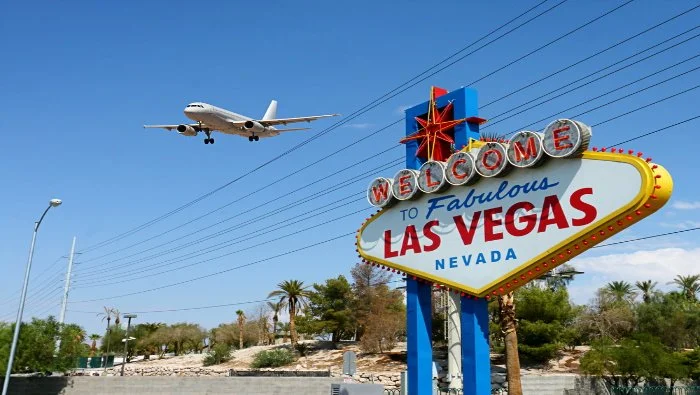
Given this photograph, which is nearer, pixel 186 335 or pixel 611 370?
pixel 611 370

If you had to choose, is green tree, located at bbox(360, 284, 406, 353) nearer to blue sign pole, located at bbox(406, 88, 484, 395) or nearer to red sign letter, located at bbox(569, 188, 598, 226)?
blue sign pole, located at bbox(406, 88, 484, 395)

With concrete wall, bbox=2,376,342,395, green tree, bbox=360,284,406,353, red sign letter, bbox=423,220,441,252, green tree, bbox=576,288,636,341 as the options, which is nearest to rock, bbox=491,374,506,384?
concrete wall, bbox=2,376,342,395

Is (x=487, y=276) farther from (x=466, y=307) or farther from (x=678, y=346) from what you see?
(x=678, y=346)

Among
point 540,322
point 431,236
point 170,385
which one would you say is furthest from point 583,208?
point 540,322

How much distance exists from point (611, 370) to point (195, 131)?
108 ft

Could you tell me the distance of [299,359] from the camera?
212ft

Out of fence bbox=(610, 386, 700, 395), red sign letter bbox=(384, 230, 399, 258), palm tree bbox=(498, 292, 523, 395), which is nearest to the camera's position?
red sign letter bbox=(384, 230, 399, 258)

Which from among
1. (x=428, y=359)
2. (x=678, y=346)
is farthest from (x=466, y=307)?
(x=678, y=346)

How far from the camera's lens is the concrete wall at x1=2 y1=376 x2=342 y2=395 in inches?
1448

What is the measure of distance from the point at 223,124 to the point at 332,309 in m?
33.5

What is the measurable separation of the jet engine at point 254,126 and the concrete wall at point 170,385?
17.8m

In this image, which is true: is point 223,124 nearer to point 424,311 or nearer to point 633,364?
point 424,311

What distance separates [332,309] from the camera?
231ft

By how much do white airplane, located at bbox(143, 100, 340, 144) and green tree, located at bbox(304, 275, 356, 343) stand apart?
28.6 meters
